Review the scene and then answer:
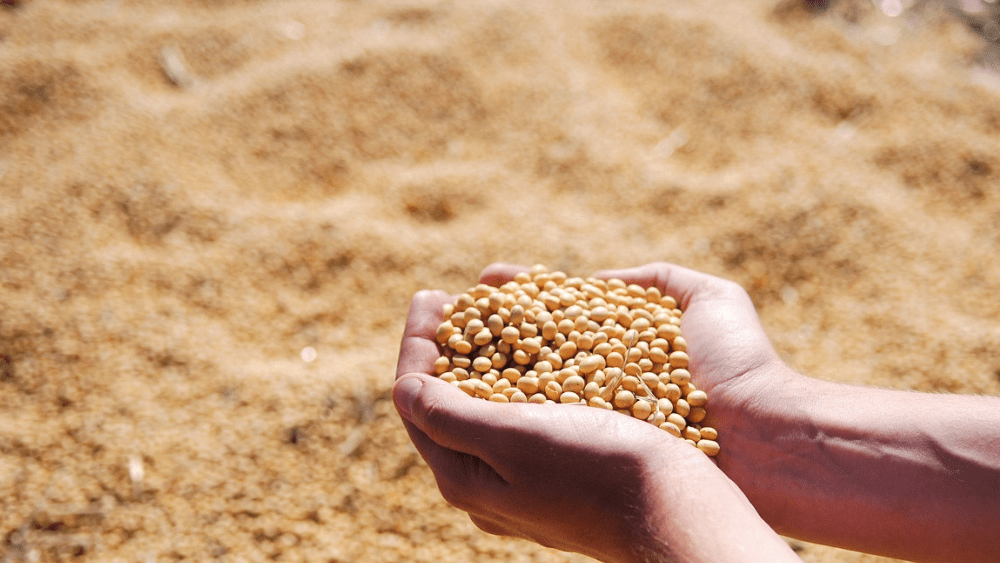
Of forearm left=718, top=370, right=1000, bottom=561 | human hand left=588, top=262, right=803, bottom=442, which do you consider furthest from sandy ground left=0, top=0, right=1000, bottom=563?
human hand left=588, top=262, right=803, bottom=442

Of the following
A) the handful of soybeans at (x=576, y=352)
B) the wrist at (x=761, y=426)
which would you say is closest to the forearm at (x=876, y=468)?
the wrist at (x=761, y=426)

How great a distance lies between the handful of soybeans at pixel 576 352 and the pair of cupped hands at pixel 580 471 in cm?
11

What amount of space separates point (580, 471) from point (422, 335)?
57cm

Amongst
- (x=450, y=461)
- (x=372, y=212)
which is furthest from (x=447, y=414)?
(x=372, y=212)

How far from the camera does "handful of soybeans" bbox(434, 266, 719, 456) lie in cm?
132

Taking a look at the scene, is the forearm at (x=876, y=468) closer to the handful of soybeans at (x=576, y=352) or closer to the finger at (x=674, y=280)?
the handful of soybeans at (x=576, y=352)

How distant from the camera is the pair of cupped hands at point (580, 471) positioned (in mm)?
988

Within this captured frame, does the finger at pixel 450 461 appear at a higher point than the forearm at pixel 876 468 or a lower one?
higher

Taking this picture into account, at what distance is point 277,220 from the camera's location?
2.09 meters

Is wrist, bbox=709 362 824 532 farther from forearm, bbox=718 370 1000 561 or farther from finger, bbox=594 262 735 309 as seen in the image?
finger, bbox=594 262 735 309

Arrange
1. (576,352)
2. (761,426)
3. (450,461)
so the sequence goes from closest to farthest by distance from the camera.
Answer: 1. (450,461)
2. (761,426)
3. (576,352)

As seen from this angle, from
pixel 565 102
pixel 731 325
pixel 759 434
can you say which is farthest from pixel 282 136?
pixel 759 434

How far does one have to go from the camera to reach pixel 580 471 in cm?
104

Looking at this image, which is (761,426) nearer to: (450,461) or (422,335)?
(450,461)
